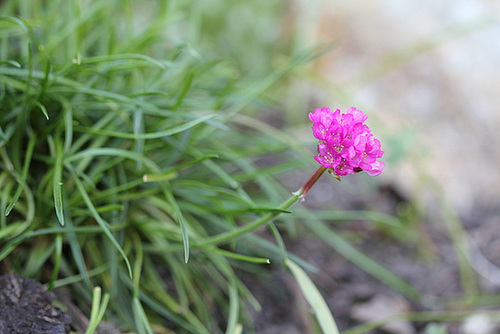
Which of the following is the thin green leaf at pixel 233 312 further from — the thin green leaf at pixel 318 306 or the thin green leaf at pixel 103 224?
the thin green leaf at pixel 103 224

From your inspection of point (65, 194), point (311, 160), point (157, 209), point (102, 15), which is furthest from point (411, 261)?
point (102, 15)

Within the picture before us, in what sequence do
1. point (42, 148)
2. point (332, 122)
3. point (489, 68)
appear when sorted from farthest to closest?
point (489, 68)
point (42, 148)
point (332, 122)

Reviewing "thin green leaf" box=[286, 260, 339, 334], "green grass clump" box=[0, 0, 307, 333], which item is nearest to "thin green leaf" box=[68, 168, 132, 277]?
"green grass clump" box=[0, 0, 307, 333]

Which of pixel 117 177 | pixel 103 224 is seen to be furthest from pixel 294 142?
pixel 103 224

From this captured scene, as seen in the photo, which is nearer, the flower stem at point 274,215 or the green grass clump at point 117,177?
the flower stem at point 274,215

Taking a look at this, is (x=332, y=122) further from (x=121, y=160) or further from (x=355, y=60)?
(x=355, y=60)

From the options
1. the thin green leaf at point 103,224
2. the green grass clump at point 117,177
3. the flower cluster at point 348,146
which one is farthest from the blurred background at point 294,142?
the flower cluster at point 348,146

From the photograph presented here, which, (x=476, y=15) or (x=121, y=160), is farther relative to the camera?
(x=476, y=15)

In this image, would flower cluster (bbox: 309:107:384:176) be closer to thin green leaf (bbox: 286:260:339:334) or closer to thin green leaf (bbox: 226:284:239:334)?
thin green leaf (bbox: 286:260:339:334)
